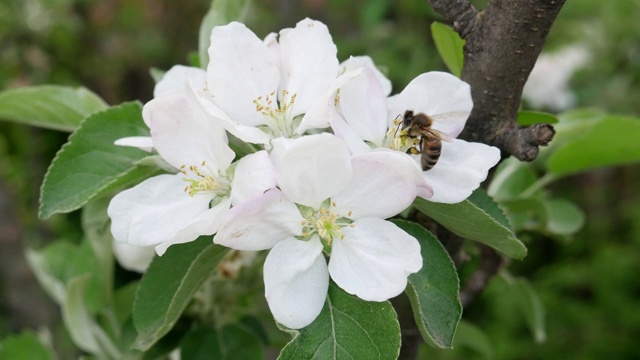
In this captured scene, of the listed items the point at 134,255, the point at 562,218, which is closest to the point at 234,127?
the point at 134,255

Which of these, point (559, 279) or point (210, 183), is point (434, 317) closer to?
point (210, 183)

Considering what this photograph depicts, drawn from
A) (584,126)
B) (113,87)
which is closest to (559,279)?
(584,126)

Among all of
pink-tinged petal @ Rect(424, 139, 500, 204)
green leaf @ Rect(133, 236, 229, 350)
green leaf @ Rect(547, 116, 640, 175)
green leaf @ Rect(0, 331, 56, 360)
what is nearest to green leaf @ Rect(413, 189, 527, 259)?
pink-tinged petal @ Rect(424, 139, 500, 204)

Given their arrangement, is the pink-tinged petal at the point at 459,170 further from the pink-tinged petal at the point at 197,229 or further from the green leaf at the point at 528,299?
the green leaf at the point at 528,299

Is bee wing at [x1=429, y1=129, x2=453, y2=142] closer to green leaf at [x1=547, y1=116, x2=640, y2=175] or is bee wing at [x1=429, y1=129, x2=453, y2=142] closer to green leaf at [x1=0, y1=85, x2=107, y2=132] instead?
green leaf at [x1=547, y1=116, x2=640, y2=175]

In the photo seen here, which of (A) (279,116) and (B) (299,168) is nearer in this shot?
(B) (299,168)

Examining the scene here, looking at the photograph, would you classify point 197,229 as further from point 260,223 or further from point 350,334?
point 350,334

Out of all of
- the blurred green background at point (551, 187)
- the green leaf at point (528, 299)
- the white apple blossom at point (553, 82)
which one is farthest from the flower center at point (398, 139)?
the white apple blossom at point (553, 82)
